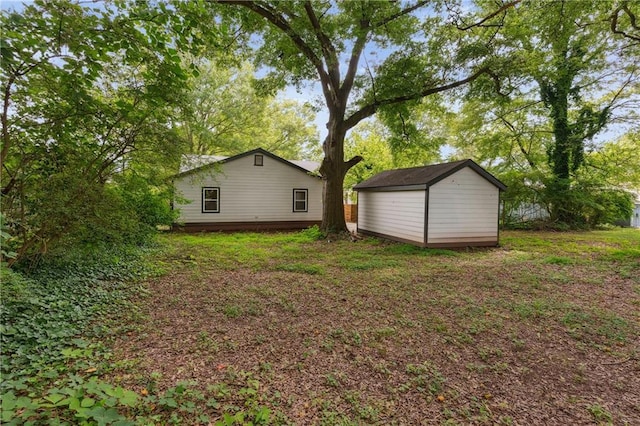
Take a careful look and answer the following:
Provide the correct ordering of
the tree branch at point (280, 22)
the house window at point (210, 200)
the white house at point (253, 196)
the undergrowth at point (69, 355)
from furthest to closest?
the house window at point (210, 200) < the white house at point (253, 196) < the tree branch at point (280, 22) < the undergrowth at point (69, 355)

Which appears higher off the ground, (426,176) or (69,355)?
(426,176)

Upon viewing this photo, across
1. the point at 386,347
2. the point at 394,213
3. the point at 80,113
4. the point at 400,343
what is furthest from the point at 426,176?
the point at 80,113

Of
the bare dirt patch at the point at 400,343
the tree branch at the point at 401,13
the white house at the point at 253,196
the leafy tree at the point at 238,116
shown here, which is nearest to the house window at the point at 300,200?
the white house at the point at 253,196

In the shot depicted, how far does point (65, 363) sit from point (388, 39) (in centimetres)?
1070

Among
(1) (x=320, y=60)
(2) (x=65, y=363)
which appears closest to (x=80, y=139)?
(2) (x=65, y=363)

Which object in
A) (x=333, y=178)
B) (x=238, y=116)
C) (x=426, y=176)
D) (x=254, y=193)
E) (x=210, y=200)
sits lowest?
(x=210, y=200)

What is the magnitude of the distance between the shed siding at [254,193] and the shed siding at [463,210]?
7.28 metres

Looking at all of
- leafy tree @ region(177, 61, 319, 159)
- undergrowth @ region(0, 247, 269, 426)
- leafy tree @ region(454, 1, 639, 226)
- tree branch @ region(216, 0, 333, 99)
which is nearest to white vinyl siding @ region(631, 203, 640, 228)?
leafy tree @ region(454, 1, 639, 226)

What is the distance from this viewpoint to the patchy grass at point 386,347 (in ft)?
7.35

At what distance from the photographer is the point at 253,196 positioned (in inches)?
548

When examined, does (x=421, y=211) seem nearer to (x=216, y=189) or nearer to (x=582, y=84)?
(x=216, y=189)

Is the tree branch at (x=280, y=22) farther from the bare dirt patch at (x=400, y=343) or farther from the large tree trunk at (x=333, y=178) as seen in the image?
the bare dirt patch at (x=400, y=343)

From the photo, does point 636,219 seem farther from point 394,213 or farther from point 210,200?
point 210,200

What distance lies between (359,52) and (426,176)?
4988mm
